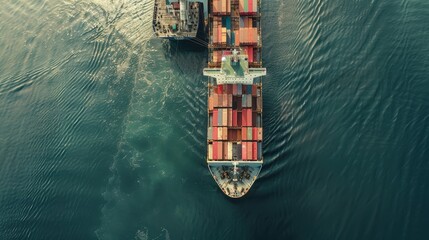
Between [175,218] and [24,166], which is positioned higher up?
[24,166]

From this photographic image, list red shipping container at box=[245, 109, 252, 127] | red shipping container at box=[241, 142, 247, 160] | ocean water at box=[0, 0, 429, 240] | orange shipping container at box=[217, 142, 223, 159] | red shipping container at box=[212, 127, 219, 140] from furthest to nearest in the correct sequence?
red shipping container at box=[245, 109, 252, 127] → red shipping container at box=[212, 127, 219, 140] → orange shipping container at box=[217, 142, 223, 159] → red shipping container at box=[241, 142, 247, 160] → ocean water at box=[0, 0, 429, 240]

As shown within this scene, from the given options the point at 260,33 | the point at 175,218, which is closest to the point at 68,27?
the point at 260,33

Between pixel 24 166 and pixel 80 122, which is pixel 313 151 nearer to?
pixel 80 122

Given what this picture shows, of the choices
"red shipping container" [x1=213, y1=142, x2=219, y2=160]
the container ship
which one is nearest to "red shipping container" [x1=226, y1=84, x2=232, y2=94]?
"red shipping container" [x1=213, y1=142, x2=219, y2=160]

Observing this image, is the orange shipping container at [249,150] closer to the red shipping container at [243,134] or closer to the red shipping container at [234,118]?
the red shipping container at [243,134]

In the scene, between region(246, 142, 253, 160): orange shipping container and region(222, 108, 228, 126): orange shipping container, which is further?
region(222, 108, 228, 126): orange shipping container

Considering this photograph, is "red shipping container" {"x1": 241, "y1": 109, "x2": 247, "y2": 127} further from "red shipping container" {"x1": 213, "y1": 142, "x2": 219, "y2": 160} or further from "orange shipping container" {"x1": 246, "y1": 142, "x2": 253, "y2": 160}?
"red shipping container" {"x1": 213, "y1": 142, "x2": 219, "y2": 160}

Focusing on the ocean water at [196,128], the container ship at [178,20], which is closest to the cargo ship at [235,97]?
the ocean water at [196,128]
